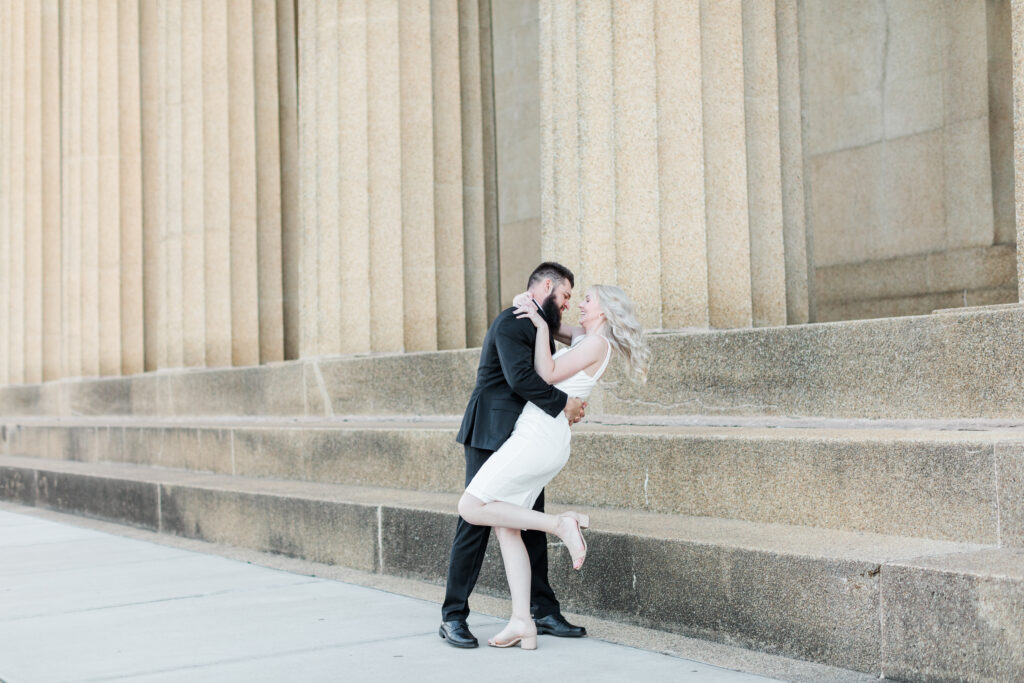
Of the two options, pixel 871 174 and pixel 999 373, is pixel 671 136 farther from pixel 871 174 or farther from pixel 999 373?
pixel 871 174

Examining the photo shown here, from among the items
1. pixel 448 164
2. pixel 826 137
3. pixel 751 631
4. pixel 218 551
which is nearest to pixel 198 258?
pixel 448 164

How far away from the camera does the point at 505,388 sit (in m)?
5.61

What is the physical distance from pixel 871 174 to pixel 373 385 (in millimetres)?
5169

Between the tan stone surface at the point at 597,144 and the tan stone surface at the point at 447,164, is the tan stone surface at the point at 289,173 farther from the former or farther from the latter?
the tan stone surface at the point at 597,144

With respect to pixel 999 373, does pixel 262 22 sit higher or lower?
higher

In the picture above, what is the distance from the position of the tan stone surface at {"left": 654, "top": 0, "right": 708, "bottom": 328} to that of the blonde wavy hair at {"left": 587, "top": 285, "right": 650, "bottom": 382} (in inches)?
74.7

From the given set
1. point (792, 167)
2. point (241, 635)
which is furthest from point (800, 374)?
point (241, 635)

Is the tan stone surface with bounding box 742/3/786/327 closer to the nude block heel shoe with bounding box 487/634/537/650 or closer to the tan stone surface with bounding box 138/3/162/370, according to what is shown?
the nude block heel shoe with bounding box 487/634/537/650

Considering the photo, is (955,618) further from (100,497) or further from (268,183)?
(268,183)

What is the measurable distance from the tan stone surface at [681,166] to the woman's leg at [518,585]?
2467mm

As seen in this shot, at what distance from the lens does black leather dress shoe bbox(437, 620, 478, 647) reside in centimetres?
553

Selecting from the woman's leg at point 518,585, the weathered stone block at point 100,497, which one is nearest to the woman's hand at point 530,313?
the woman's leg at point 518,585

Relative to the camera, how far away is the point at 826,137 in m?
11.2

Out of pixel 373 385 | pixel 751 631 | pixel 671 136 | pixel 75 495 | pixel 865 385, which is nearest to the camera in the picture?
pixel 751 631
